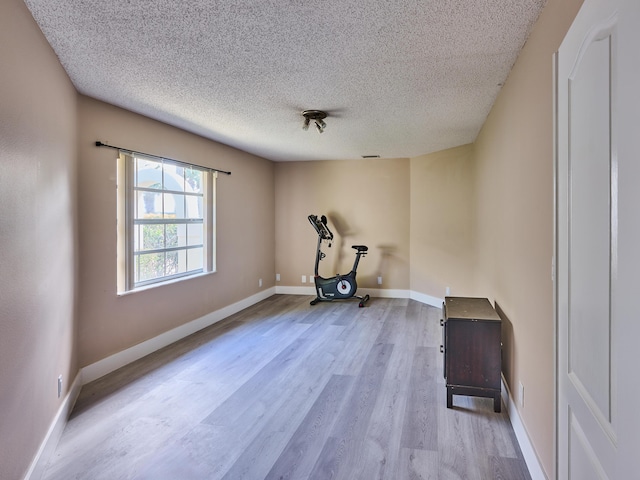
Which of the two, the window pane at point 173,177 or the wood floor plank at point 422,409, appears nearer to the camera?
the wood floor plank at point 422,409

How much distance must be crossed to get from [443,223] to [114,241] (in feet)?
14.8

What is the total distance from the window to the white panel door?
352 cm

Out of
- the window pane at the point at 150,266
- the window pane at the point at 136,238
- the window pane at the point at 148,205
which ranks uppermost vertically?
the window pane at the point at 148,205

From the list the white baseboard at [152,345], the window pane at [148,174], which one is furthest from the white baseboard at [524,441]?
the window pane at [148,174]

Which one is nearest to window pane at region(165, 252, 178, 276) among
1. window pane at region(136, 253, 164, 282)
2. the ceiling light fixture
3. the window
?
the window

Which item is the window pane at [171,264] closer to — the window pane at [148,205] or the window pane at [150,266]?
the window pane at [150,266]

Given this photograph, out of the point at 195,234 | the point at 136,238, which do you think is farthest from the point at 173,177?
the point at 136,238

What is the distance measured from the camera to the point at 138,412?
263 cm

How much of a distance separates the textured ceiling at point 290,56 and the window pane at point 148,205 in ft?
2.11

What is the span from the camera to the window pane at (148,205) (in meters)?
3.74

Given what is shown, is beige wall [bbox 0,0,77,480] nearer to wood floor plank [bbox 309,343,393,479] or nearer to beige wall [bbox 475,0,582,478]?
wood floor plank [bbox 309,343,393,479]

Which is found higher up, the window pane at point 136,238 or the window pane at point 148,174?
the window pane at point 148,174

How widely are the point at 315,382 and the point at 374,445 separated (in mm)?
967

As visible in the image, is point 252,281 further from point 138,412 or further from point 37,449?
point 37,449
